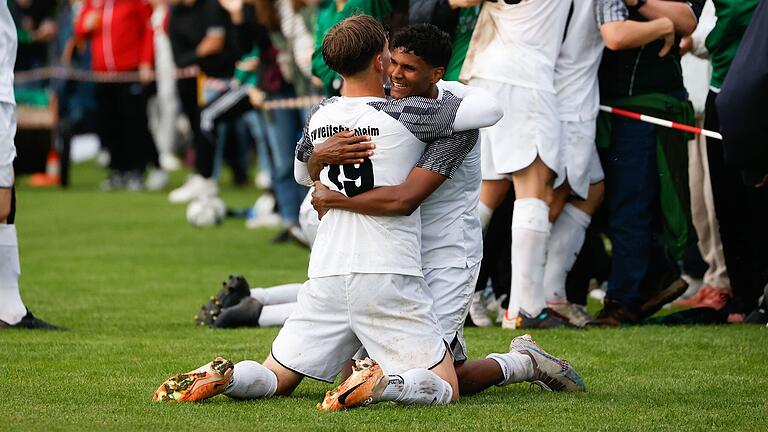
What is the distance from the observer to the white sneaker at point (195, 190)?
14.4 metres

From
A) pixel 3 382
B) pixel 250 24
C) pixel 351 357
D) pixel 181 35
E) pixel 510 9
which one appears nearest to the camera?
pixel 351 357

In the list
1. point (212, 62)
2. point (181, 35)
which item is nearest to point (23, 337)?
point (212, 62)

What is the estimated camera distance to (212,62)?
14.7m

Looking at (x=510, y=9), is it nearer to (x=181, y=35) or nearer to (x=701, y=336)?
(x=701, y=336)

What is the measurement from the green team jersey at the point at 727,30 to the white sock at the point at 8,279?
3.72 metres

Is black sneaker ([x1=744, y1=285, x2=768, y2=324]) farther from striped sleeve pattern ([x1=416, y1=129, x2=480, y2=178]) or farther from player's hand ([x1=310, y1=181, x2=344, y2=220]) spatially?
player's hand ([x1=310, y1=181, x2=344, y2=220])

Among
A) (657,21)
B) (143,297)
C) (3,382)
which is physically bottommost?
(143,297)

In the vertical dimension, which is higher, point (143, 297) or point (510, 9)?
point (510, 9)

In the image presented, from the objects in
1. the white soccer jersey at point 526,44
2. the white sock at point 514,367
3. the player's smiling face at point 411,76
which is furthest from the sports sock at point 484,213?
the player's smiling face at point 411,76

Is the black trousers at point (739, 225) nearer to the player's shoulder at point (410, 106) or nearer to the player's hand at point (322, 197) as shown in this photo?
the player's shoulder at point (410, 106)

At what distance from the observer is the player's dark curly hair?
534cm

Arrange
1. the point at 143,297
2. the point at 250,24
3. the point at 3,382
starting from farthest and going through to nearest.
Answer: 1. the point at 250,24
2. the point at 143,297
3. the point at 3,382

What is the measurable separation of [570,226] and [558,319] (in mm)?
564

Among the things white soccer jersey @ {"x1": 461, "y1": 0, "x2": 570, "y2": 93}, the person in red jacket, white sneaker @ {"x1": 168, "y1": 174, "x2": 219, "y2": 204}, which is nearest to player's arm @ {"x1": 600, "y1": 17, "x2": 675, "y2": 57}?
white soccer jersey @ {"x1": 461, "y1": 0, "x2": 570, "y2": 93}
